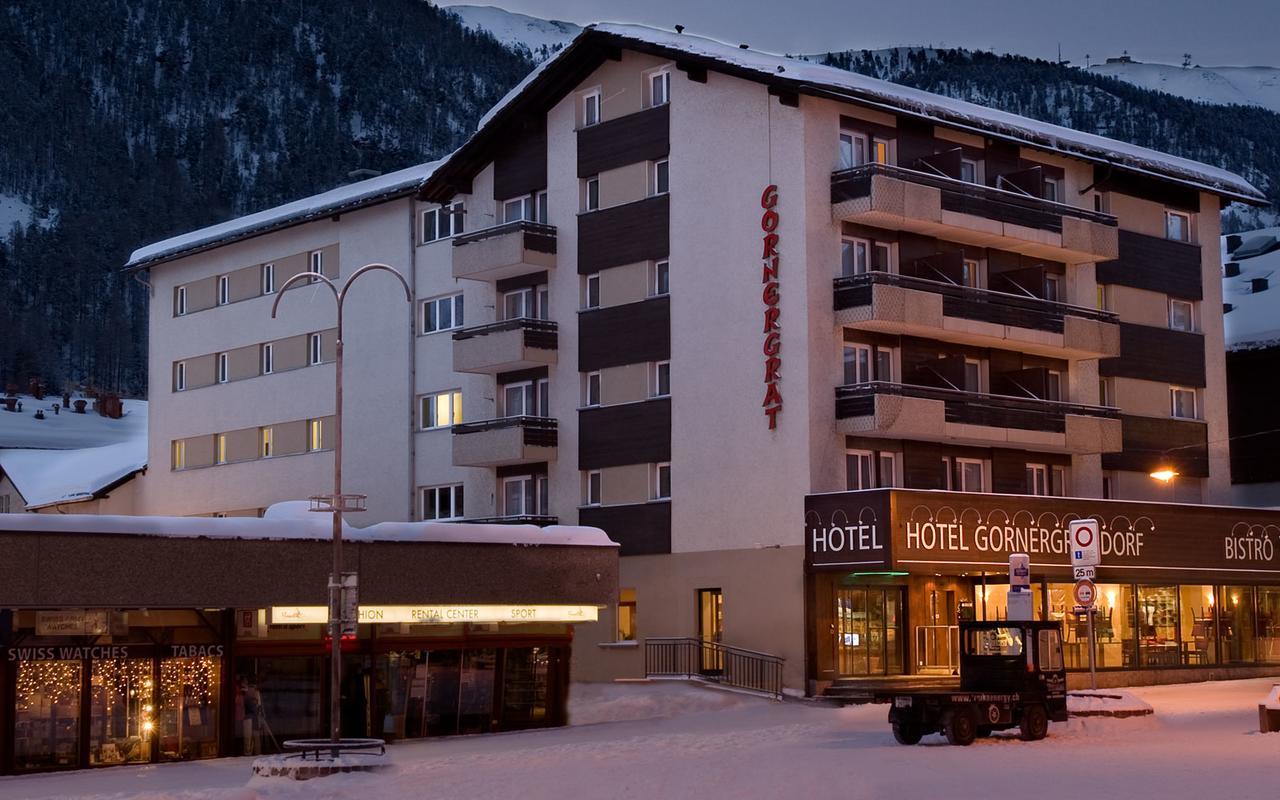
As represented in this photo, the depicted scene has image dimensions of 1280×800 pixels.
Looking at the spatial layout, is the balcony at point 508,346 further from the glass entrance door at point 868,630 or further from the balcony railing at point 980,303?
the glass entrance door at point 868,630

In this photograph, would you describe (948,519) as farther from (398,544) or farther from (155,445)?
(155,445)

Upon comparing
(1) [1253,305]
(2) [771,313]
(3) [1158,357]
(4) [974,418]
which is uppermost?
(1) [1253,305]

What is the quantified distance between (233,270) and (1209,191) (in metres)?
36.3

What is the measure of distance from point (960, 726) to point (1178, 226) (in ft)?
110

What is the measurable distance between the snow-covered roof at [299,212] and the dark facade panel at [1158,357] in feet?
78.7

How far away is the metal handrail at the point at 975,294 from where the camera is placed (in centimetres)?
5431

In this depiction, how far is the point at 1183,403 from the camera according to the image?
65500mm

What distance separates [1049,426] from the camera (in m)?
58.6

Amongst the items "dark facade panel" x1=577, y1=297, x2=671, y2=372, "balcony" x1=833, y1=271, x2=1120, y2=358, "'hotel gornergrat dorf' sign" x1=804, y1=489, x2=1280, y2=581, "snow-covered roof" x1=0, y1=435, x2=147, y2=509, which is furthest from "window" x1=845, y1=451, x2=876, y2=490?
"snow-covered roof" x1=0, y1=435, x2=147, y2=509

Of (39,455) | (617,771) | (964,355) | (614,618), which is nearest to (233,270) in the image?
(39,455)

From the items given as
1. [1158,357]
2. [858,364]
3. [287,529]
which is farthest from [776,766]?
[1158,357]

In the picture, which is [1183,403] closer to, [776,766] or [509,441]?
→ [509,441]

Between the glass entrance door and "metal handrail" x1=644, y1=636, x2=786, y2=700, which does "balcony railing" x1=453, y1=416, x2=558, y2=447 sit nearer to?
"metal handrail" x1=644, y1=636, x2=786, y2=700

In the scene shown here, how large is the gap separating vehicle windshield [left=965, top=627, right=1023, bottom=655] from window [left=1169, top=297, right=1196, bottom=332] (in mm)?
28149
